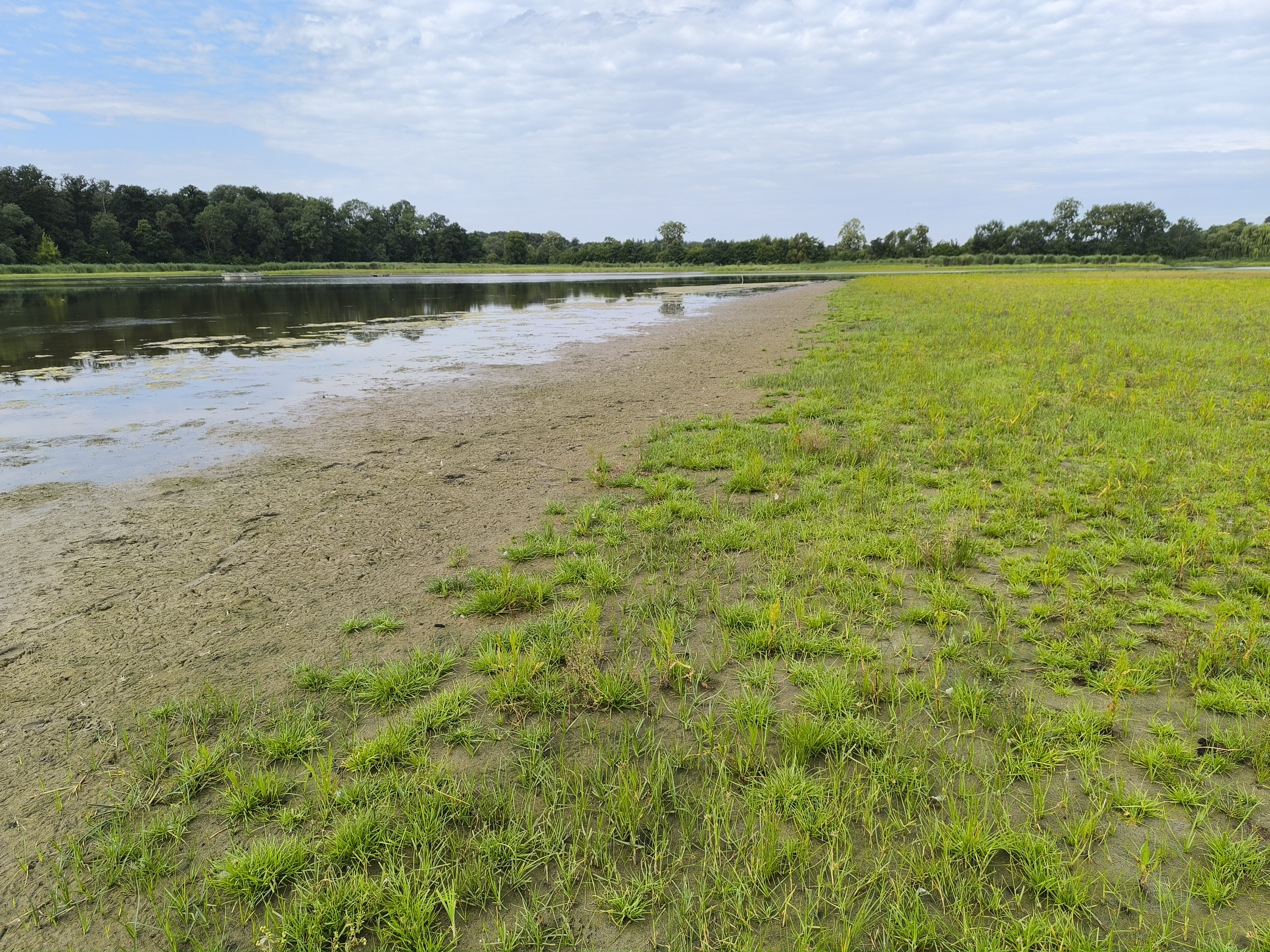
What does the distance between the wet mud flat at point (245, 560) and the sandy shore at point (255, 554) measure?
0.02 m

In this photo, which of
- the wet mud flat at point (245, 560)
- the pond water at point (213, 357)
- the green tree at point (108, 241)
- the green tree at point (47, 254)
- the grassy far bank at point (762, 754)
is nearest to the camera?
the grassy far bank at point (762, 754)

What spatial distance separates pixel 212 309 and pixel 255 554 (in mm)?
35273

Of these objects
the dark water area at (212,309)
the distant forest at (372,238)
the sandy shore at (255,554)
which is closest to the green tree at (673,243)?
the distant forest at (372,238)

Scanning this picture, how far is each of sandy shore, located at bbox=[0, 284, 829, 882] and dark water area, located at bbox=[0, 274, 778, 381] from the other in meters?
11.3

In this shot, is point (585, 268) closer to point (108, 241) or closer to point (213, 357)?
point (108, 241)

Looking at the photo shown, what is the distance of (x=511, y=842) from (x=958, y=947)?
69.2 inches

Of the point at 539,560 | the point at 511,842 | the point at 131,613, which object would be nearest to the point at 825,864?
the point at 511,842

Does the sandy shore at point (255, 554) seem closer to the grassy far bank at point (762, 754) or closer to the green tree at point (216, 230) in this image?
the grassy far bank at point (762, 754)

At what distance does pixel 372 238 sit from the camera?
448 ft

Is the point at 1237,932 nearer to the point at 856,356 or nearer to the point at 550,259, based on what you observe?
the point at 856,356

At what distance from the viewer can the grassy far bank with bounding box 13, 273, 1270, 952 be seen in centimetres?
234

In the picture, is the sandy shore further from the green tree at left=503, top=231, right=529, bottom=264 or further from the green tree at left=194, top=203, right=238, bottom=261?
the green tree at left=503, top=231, right=529, bottom=264

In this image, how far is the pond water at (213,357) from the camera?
896 centimetres

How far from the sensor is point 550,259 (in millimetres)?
146000
